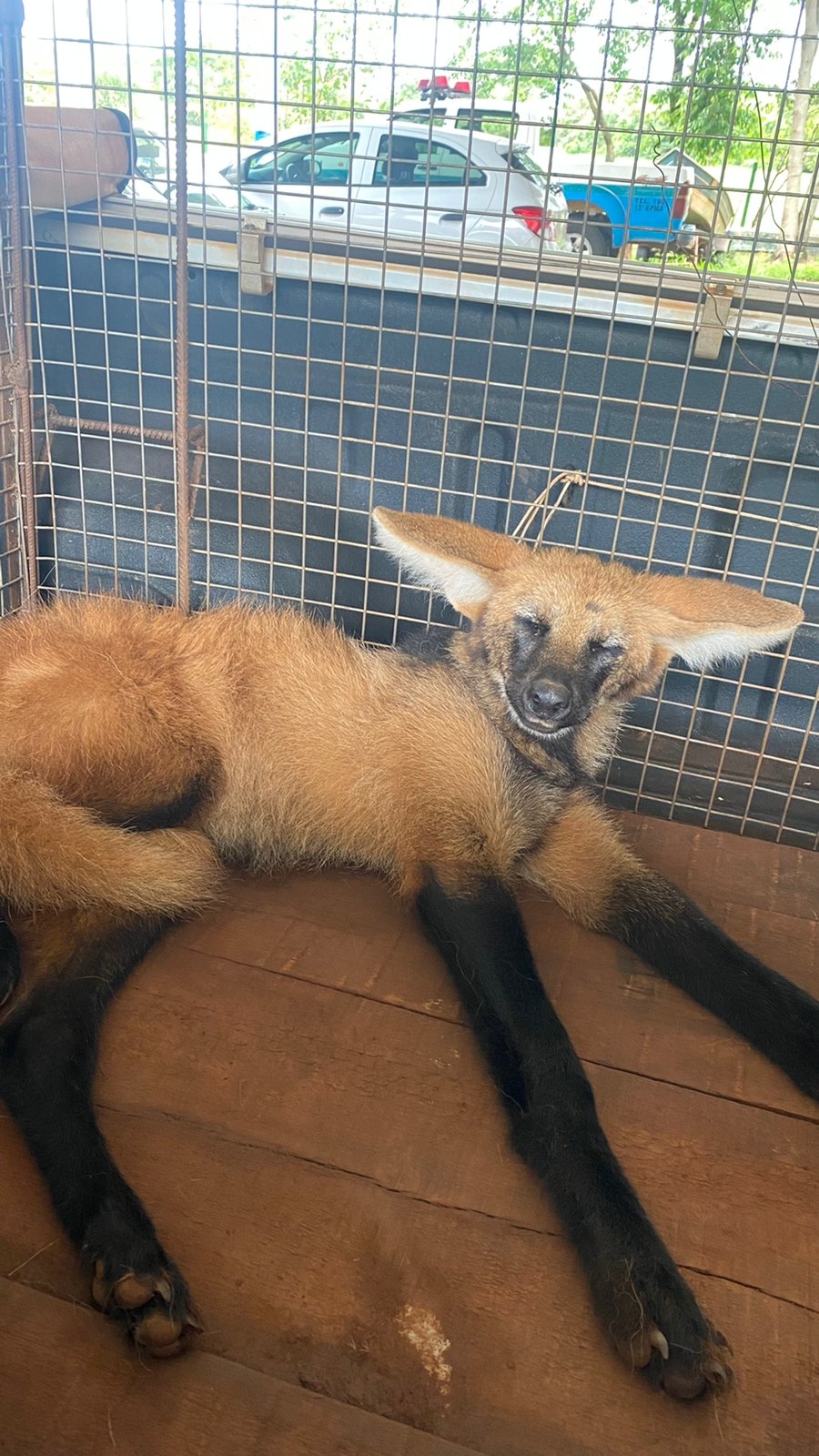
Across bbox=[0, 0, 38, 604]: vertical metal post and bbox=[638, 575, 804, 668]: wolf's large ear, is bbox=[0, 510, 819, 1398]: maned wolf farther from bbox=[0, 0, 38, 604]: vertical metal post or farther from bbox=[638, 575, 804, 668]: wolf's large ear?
bbox=[0, 0, 38, 604]: vertical metal post

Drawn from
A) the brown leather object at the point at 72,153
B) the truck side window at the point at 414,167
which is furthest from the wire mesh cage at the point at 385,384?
the truck side window at the point at 414,167

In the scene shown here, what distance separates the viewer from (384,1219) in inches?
49.5

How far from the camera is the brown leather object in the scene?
232 cm

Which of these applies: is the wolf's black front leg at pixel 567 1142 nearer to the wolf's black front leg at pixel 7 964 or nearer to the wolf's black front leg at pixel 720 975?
the wolf's black front leg at pixel 720 975

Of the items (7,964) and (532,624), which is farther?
(532,624)

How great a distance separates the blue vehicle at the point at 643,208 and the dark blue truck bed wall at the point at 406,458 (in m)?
0.30

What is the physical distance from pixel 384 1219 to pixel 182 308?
6.23 ft

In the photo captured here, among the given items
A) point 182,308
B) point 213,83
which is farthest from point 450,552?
point 213,83

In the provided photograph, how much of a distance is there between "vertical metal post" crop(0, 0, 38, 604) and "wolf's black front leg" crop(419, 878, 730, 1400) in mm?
1613

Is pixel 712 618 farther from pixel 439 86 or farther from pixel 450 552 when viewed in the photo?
pixel 439 86

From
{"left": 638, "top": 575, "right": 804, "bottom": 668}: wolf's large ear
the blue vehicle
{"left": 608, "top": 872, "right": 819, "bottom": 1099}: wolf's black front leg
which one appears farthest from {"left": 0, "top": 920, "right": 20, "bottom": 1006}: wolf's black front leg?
the blue vehicle

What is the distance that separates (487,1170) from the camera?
134cm

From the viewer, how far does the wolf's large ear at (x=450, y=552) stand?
1.90 meters

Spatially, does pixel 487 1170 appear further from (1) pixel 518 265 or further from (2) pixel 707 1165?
(1) pixel 518 265
